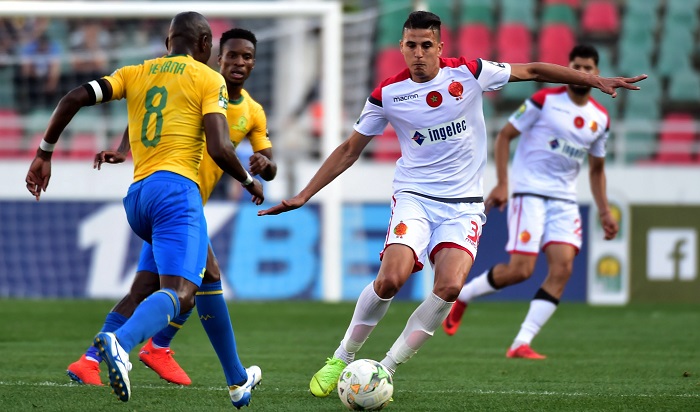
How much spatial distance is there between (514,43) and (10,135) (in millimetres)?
8776

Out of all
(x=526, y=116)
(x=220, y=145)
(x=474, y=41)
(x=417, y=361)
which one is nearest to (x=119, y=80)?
(x=220, y=145)

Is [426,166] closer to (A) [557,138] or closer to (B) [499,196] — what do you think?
(B) [499,196]

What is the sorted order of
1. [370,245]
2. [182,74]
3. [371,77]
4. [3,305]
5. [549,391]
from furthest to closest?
[371,77]
[370,245]
[3,305]
[549,391]
[182,74]

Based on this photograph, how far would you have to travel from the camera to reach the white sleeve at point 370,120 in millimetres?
6363

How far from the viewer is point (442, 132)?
6293 mm

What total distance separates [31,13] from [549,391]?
9.63m

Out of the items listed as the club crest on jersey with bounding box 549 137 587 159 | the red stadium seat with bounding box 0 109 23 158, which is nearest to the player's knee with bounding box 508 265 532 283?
the club crest on jersey with bounding box 549 137 587 159

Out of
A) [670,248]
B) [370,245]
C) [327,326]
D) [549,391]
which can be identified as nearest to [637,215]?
[670,248]

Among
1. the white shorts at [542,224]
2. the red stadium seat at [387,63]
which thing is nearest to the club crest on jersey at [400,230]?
the white shorts at [542,224]

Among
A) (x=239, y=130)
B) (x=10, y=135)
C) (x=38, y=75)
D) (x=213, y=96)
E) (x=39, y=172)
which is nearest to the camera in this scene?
(x=213, y=96)

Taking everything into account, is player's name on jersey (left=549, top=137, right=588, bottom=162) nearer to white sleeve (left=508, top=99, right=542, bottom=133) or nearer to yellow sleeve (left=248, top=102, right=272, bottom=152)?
white sleeve (left=508, top=99, right=542, bottom=133)

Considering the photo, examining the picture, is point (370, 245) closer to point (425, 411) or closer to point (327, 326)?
point (327, 326)

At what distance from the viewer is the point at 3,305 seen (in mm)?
13148

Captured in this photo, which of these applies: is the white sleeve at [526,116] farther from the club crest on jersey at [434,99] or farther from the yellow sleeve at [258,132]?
the club crest on jersey at [434,99]
